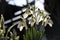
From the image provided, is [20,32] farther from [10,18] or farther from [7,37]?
[7,37]

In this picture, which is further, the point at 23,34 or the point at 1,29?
the point at 23,34

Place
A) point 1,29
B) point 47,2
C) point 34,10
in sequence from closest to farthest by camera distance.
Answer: point 1,29
point 34,10
point 47,2

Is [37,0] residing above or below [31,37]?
above

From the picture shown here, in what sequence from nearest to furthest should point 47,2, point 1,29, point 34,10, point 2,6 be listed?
point 1,29, point 34,10, point 2,6, point 47,2

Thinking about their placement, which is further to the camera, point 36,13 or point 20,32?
point 20,32

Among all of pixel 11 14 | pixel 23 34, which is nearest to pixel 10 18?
pixel 11 14

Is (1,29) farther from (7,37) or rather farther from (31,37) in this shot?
(31,37)

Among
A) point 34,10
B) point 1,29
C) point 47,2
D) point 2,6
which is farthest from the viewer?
point 47,2

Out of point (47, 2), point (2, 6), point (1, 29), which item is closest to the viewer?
point (1, 29)

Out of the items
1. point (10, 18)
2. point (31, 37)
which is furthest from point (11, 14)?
point (31, 37)
